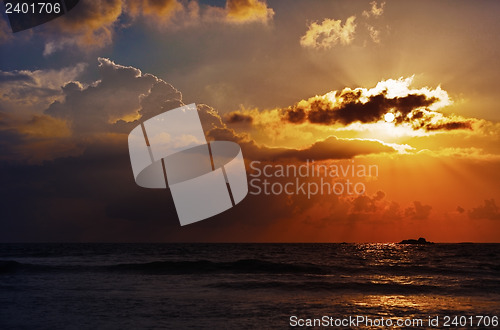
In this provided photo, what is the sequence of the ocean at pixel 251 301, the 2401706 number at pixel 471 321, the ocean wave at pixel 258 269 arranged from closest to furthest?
1. the 2401706 number at pixel 471 321
2. the ocean at pixel 251 301
3. the ocean wave at pixel 258 269

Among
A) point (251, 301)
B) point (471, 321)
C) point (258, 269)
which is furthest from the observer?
point (258, 269)

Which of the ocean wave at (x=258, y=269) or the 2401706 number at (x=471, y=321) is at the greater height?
the 2401706 number at (x=471, y=321)

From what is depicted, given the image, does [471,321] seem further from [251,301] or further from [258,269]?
[258,269]

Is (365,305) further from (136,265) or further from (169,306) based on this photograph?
(136,265)

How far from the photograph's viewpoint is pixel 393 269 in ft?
110

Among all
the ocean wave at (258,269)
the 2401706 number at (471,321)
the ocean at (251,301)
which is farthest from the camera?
the ocean wave at (258,269)

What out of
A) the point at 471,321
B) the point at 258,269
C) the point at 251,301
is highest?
the point at 471,321

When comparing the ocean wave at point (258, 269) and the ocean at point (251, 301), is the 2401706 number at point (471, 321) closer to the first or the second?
the ocean at point (251, 301)

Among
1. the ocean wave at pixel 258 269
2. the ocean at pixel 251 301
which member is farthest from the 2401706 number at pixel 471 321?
the ocean wave at pixel 258 269

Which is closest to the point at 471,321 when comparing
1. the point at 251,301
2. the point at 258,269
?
the point at 251,301

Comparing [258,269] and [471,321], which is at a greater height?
[471,321]

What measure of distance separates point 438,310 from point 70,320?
11.2 metres

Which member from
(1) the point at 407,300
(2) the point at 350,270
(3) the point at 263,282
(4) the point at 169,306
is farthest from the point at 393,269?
(4) the point at 169,306

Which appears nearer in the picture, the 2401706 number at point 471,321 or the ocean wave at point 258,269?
the 2401706 number at point 471,321
